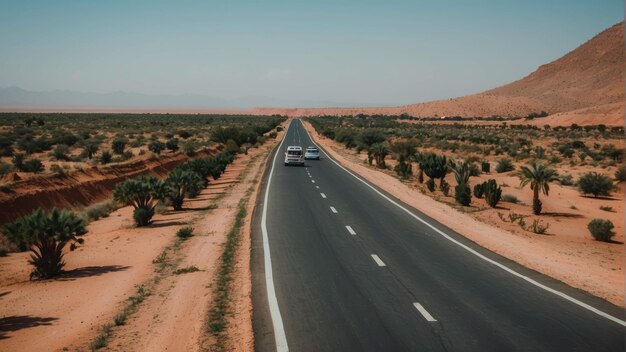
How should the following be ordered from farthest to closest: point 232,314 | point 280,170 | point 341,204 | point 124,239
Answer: point 280,170 < point 341,204 < point 124,239 < point 232,314

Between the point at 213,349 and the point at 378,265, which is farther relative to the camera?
the point at 378,265

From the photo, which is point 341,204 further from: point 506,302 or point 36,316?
point 36,316

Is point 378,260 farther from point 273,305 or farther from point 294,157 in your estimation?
point 294,157

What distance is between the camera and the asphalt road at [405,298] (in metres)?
8.32

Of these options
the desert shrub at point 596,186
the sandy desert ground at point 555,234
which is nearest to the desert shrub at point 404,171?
the sandy desert ground at point 555,234

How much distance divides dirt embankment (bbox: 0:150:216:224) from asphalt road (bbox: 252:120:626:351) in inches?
548

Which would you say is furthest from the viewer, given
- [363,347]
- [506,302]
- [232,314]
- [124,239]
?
[124,239]

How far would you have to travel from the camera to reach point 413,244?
1572cm

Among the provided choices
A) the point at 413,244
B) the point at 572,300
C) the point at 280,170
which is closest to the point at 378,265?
the point at 413,244

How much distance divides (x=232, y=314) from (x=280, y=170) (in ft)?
102

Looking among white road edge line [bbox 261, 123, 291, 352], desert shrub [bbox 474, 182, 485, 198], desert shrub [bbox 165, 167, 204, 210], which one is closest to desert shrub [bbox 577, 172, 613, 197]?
desert shrub [bbox 474, 182, 485, 198]

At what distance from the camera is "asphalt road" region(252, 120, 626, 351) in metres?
8.32

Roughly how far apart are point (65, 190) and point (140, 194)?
10.7m

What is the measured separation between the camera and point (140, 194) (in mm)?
20906
